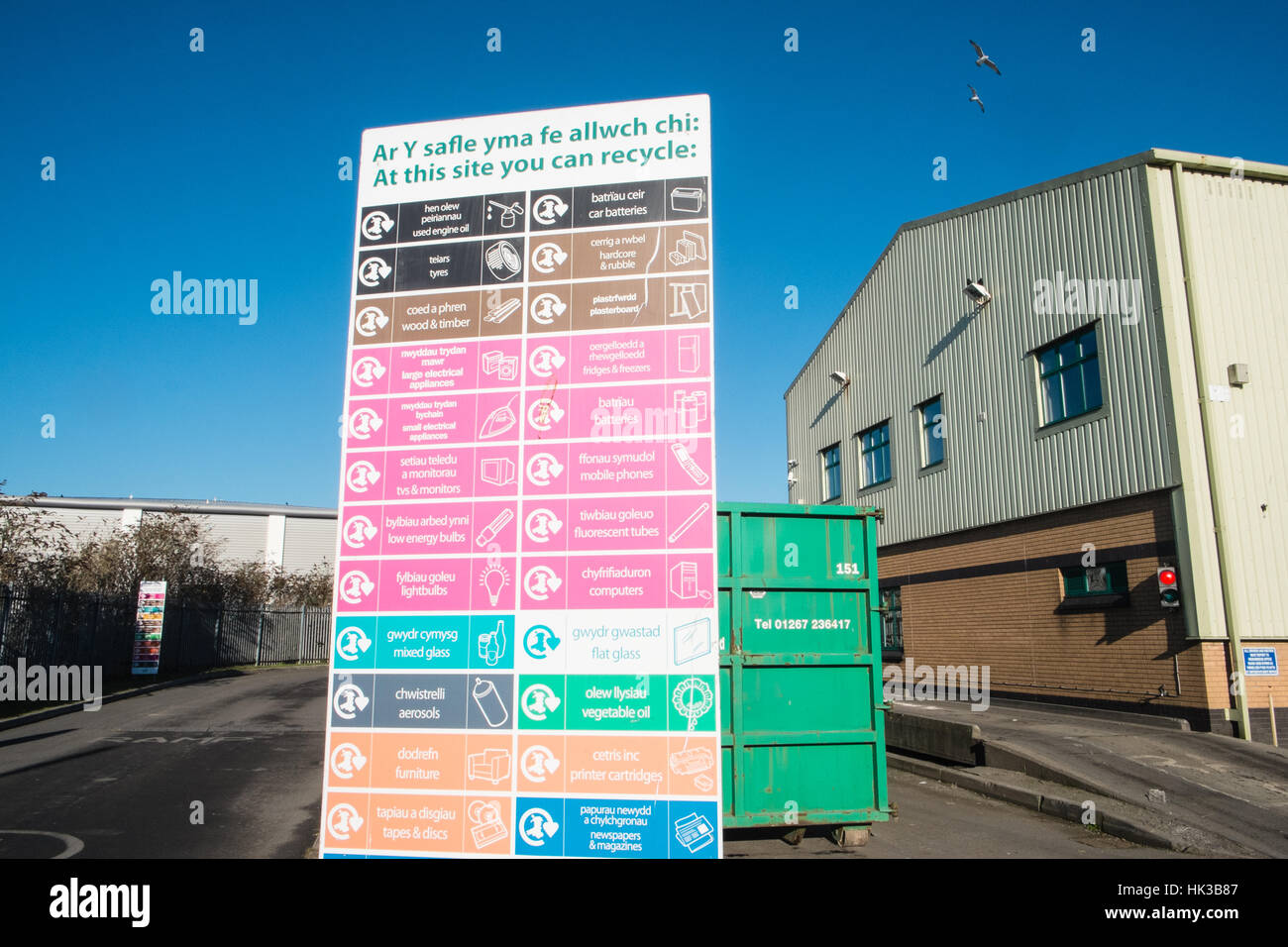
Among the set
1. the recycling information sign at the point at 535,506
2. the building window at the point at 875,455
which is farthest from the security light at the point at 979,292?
the recycling information sign at the point at 535,506

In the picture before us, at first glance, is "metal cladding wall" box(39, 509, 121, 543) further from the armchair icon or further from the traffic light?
the traffic light

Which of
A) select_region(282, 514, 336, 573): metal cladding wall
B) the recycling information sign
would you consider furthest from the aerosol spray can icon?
select_region(282, 514, 336, 573): metal cladding wall

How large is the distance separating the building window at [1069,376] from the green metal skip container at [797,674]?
1040 centimetres

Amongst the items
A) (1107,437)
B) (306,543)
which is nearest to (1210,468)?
(1107,437)

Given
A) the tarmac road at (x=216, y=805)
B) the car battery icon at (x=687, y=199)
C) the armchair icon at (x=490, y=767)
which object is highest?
the car battery icon at (x=687, y=199)

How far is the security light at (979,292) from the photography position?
18406 mm

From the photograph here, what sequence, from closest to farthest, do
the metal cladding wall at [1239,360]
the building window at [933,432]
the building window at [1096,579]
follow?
1. the metal cladding wall at [1239,360]
2. the building window at [1096,579]
3. the building window at [933,432]

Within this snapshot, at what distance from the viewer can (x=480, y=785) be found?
17.9 feet

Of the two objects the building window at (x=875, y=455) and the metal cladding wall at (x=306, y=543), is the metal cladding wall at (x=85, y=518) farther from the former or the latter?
the building window at (x=875, y=455)

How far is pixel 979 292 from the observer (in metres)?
18.4
